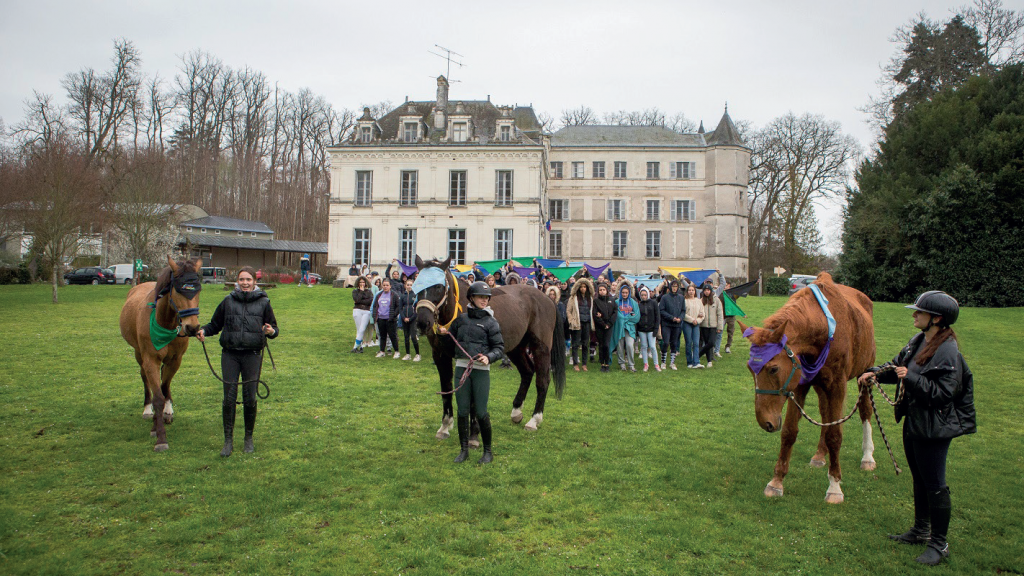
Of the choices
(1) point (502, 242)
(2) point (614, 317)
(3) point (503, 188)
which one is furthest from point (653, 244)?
(2) point (614, 317)

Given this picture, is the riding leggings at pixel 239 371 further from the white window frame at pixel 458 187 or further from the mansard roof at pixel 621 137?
the mansard roof at pixel 621 137

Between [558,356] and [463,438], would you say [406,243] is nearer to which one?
[558,356]

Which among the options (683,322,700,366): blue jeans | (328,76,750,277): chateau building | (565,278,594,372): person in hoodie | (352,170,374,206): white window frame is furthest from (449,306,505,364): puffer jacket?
(352,170,374,206): white window frame

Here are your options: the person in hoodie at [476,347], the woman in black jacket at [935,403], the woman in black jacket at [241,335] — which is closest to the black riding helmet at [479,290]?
the person in hoodie at [476,347]

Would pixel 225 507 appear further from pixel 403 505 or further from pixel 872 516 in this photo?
pixel 872 516

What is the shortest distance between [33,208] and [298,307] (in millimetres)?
15654

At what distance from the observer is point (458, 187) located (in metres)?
39.7

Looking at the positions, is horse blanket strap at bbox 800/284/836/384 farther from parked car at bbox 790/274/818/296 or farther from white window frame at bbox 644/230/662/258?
white window frame at bbox 644/230/662/258

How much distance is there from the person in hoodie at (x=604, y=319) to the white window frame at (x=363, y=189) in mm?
30188

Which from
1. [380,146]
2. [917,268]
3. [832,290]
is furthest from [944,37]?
[832,290]

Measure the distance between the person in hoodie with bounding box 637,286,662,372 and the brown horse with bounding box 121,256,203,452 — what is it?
9.18 metres

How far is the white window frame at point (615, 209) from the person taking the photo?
51.9 metres

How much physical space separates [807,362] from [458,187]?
3557 centimetres

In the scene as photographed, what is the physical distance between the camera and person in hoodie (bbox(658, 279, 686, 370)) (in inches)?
531
